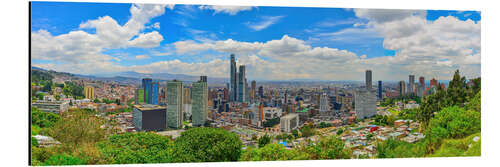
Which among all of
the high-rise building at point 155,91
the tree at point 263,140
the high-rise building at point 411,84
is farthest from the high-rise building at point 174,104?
the high-rise building at point 411,84

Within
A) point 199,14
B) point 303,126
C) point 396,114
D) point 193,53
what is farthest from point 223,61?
point 396,114

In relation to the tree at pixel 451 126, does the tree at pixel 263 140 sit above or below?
below

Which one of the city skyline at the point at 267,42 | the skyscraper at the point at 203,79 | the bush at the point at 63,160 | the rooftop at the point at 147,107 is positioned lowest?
the bush at the point at 63,160

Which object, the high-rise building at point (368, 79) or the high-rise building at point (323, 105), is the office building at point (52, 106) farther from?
the high-rise building at point (368, 79)

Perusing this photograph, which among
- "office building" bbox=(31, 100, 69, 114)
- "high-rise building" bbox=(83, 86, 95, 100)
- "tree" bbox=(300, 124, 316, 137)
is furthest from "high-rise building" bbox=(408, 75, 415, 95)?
"office building" bbox=(31, 100, 69, 114)

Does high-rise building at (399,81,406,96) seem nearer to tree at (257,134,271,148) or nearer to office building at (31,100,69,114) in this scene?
tree at (257,134,271,148)

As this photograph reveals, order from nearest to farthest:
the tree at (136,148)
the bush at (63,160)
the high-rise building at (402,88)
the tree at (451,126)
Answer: the bush at (63,160)
the tree at (136,148)
the tree at (451,126)
the high-rise building at (402,88)

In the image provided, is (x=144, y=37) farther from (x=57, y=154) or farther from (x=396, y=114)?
(x=396, y=114)
